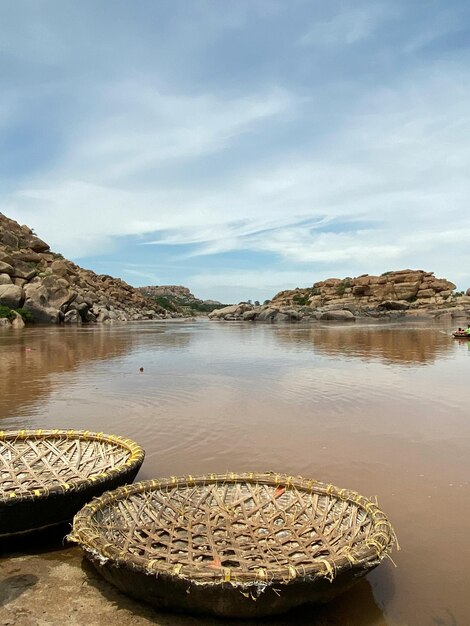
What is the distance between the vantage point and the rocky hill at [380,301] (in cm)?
6806

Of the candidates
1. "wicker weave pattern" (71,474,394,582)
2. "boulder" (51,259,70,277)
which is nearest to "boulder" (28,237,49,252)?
"boulder" (51,259,70,277)

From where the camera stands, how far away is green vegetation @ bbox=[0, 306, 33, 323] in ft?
130

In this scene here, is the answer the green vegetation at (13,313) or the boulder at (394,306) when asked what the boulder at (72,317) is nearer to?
the green vegetation at (13,313)

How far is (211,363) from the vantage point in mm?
17312

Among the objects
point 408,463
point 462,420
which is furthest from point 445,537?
point 462,420

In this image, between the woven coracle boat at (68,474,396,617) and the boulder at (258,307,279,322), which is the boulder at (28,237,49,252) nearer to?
the boulder at (258,307,279,322)

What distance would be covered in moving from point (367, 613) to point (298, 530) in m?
0.91

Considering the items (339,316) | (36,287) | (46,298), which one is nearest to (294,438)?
(46,298)

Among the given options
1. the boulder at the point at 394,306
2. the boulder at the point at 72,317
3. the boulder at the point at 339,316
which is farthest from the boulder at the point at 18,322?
the boulder at the point at 394,306

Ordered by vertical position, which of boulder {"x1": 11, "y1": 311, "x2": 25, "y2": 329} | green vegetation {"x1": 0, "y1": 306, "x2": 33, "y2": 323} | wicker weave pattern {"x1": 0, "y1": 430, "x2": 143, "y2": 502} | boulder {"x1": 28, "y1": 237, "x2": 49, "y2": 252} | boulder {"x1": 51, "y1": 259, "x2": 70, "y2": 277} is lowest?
wicker weave pattern {"x1": 0, "y1": 430, "x2": 143, "y2": 502}

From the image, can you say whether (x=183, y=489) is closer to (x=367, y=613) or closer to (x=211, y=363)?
(x=367, y=613)

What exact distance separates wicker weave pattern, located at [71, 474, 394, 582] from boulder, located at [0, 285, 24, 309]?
4275cm

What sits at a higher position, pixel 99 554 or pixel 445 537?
pixel 99 554

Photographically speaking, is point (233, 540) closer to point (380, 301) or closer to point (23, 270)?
point (23, 270)
